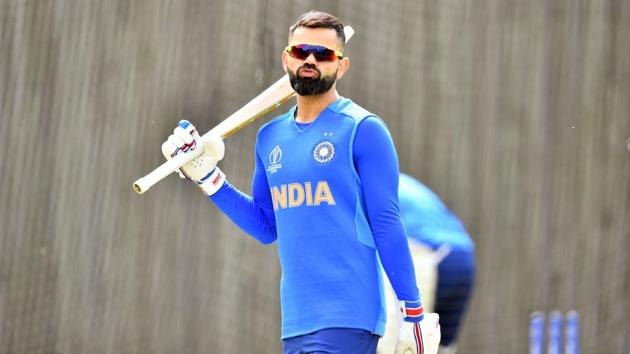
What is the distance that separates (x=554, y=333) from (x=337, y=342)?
3610mm

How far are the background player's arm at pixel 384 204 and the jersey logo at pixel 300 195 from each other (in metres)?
0.13

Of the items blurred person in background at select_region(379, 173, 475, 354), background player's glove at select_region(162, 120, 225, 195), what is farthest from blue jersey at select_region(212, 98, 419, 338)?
blurred person in background at select_region(379, 173, 475, 354)

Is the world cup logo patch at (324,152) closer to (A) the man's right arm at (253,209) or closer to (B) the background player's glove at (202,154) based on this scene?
(A) the man's right arm at (253,209)

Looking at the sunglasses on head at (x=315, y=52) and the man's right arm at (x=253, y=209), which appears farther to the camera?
the man's right arm at (x=253, y=209)

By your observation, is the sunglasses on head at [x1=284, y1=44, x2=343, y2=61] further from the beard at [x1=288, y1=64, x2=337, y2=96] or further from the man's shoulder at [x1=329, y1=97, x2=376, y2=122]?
the man's shoulder at [x1=329, y1=97, x2=376, y2=122]

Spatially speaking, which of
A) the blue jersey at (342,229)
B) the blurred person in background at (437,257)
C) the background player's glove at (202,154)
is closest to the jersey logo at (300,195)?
the blue jersey at (342,229)

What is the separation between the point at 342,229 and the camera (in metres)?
3.48

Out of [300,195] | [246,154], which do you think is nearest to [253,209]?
[300,195]

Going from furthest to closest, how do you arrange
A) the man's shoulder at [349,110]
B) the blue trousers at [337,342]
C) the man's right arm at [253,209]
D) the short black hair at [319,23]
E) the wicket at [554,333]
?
the wicket at [554,333] < the man's right arm at [253,209] < the short black hair at [319,23] < the man's shoulder at [349,110] < the blue trousers at [337,342]

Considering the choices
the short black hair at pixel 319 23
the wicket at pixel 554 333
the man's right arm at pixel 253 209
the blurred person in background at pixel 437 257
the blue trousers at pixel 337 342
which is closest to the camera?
the blue trousers at pixel 337 342

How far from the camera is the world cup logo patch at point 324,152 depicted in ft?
11.5

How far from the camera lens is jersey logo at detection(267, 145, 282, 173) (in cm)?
366

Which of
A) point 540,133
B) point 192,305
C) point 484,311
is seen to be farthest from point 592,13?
point 192,305

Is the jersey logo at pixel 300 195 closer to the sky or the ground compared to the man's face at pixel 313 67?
closer to the ground
